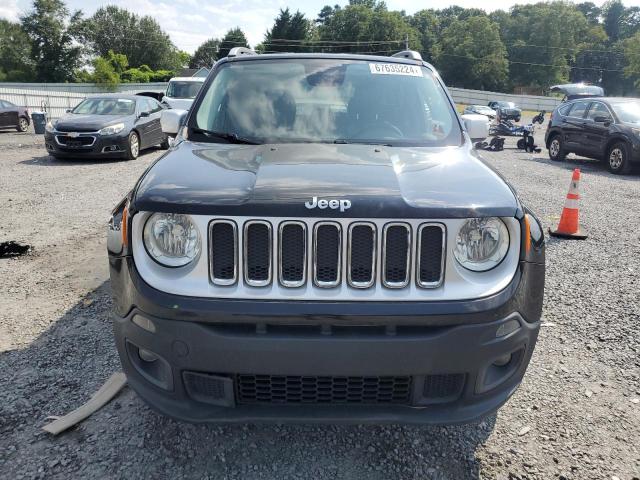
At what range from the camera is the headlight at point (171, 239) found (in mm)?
2141

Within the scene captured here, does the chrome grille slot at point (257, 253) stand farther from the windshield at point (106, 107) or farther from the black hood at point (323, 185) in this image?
the windshield at point (106, 107)

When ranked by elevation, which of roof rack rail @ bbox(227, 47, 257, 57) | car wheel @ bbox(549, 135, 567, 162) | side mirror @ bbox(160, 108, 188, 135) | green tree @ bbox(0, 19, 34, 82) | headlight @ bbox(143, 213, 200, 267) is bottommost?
car wheel @ bbox(549, 135, 567, 162)

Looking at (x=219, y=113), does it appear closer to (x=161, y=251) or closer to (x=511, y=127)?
(x=161, y=251)

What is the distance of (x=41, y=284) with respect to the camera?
4621 mm

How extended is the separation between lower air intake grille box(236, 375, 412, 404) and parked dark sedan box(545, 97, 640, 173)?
12.2 metres

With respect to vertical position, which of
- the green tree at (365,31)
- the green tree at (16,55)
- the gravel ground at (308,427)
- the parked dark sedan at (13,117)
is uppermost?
the green tree at (365,31)

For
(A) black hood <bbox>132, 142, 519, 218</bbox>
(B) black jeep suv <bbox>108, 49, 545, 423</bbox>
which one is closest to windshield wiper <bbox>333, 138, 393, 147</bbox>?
(A) black hood <bbox>132, 142, 519, 218</bbox>

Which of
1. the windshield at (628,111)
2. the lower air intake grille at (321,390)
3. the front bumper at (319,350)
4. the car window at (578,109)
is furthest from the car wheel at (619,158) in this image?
the lower air intake grille at (321,390)

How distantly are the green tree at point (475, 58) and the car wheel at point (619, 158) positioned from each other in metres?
80.7

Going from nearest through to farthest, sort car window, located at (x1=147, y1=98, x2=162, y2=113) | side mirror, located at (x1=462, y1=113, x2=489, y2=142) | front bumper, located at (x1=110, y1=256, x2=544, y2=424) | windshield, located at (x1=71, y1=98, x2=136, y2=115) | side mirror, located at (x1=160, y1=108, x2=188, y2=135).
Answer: front bumper, located at (x1=110, y1=256, x2=544, y2=424)
side mirror, located at (x1=462, y1=113, x2=489, y2=142)
side mirror, located at (x1=160, y1=108, x2=188, y2=135)
windshield, located at (x1=71, y1=98, x2=136, y2=115)
car window, located at (x1=147, y1=98, x2=162, y2=113)

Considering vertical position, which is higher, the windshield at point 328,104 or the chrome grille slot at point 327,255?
the windshield at point 328,104

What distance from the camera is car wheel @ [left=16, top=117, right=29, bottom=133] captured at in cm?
1947

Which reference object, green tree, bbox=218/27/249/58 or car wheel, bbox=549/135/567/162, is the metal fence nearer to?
car wheel, bbox=549/135/567/162

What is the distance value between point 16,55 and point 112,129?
76.2m
